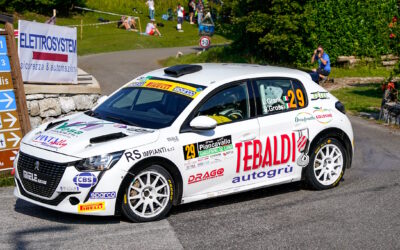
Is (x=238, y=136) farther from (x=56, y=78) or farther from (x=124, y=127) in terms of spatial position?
(x=56, y=78)

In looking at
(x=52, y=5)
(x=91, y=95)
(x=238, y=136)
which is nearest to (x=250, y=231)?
(x=238, y=136)

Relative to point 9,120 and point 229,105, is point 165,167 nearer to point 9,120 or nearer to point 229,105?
point 229,105

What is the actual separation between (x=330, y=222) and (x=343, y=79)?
16.6 meters

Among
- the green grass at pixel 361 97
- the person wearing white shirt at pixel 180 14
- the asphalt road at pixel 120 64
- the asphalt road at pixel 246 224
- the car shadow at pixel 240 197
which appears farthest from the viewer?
the person wearing white shirt at pixel 180 14

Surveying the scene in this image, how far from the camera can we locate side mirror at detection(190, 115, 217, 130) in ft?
25.4

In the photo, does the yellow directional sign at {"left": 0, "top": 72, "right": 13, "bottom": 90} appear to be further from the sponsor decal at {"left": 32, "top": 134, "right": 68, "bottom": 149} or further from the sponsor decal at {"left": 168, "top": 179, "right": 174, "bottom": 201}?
the sponsor decal at {"left": 168, "top": 179, "right": 174, "bottom": 201}

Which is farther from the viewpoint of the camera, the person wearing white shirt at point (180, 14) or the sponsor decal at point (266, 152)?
the person wearing white shirt at point (180, 14)

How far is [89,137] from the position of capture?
7.48 metres

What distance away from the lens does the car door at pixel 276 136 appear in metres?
8.41

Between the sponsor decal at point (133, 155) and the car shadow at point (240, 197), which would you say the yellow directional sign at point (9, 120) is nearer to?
the car shadow at point (240, 197)

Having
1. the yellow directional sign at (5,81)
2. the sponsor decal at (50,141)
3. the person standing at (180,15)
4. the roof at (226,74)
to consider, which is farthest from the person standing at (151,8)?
the sponsor decal at (50,141)

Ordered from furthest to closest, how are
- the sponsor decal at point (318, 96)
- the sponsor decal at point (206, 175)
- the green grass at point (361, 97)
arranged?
1. the green grass at point (361, 97)
2. the sponsor decal at point (318, 96)
3. the sponsor decal at point (206, 175)

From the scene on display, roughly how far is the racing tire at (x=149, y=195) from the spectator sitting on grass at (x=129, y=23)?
31263mm

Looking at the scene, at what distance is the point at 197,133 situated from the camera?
787 centimetres
